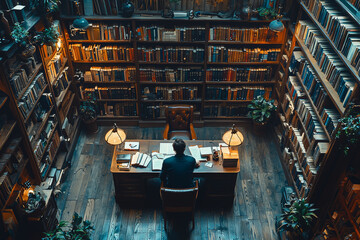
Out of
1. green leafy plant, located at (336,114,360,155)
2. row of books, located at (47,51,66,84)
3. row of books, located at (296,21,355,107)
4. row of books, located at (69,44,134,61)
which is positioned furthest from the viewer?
row of books, located at (69,44,134,61)

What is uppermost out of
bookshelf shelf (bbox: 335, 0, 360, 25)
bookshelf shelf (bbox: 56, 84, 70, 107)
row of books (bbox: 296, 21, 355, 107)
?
bookshelf shelf (bbox: 335, 0, 360, 25)

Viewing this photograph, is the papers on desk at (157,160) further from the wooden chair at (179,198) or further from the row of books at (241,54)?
the row of books at (241,54)

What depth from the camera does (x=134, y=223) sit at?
4.70 metres

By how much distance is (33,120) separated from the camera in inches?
176

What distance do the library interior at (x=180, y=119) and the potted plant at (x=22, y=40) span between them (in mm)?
17

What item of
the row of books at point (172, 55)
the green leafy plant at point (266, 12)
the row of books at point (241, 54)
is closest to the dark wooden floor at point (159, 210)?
the row of books at point (241, 54)

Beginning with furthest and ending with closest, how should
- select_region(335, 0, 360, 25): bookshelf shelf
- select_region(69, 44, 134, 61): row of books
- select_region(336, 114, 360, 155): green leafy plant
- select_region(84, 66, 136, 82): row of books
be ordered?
select_region(84, 66, 136, 82): row of books, select_region(69, 44, 134, 61): row of books, select_region(335, 0, 360, 25): bookshelf shelf, select_region(336, 114, 360, 155): green leafy plant

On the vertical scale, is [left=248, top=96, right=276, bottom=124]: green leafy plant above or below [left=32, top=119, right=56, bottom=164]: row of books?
below

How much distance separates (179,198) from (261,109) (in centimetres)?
272

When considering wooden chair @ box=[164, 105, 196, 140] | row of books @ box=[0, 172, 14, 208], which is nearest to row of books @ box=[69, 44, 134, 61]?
wooden chair @ box=[164, 105, 196, 140]

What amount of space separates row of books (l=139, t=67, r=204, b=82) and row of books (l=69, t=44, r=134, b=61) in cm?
39

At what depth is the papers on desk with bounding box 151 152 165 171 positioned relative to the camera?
4.53 metres

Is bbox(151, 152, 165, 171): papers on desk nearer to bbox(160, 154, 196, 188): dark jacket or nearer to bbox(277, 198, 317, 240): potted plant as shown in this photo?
bbox(160, 154, 196, 188): dark jacket

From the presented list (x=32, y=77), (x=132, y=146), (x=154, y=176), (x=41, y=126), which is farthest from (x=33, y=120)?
(x=154, y=176)
